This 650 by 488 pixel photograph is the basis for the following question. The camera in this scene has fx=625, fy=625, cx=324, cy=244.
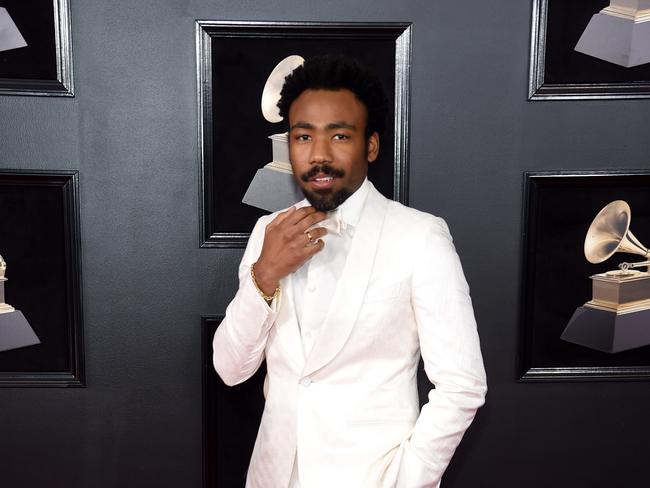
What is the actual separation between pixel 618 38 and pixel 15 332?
254 cm

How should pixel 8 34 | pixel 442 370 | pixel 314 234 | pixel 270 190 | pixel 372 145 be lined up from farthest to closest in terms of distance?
pixel 270 190 → pixel 8 34 → pixel 372 145 → pixel 314 234 → pixel 442 370

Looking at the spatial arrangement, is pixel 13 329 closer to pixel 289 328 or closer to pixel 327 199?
pixel 289 328

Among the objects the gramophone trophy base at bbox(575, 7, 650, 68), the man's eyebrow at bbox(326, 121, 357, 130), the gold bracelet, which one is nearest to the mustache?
the man's eyebrow at bbox(326, 121, 357, 130)

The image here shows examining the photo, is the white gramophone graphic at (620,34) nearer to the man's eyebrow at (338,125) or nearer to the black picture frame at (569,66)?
the black picture frame at (569,66)

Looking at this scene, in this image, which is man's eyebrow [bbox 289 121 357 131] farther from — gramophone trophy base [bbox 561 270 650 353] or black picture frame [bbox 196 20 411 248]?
gramophone trophy base [bbox 561 270 650 353]

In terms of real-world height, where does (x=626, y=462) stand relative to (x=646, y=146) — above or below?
below

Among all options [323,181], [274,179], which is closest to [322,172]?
[323,181]

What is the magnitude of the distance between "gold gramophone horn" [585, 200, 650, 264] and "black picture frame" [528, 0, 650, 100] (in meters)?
0.45

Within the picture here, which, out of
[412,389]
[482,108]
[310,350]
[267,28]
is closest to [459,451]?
[412,389]

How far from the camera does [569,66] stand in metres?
2.32

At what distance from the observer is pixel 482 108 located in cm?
233

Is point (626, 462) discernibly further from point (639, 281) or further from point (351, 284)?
point (351, 284)

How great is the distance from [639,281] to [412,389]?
1257mm

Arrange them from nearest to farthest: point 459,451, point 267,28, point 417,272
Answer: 1. point 417,272
2. point 267,28
3. point 459,451
